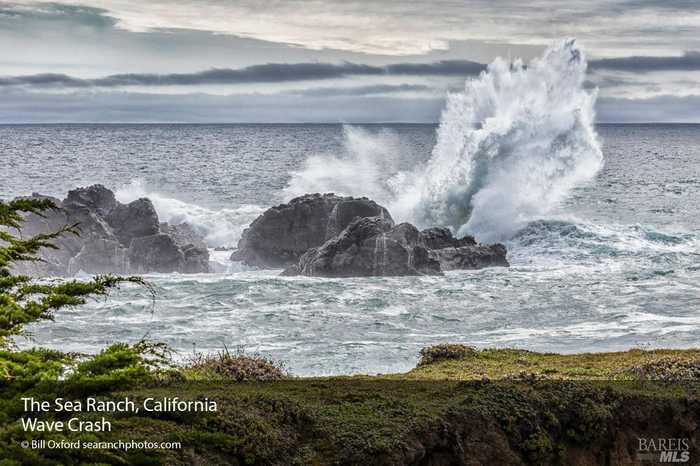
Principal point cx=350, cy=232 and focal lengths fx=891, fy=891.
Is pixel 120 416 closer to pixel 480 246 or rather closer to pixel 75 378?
pixel 75 378

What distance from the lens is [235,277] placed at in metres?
34.5

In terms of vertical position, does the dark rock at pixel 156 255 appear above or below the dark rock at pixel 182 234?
below

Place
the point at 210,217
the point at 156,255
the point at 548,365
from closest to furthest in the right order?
the point at 548,365 < the point at 156,255 < the point at 210,217

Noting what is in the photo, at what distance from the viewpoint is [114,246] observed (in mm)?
38000

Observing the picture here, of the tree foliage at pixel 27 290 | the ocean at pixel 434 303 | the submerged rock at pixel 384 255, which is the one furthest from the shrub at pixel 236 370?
the submerged rock at pixel 384 255

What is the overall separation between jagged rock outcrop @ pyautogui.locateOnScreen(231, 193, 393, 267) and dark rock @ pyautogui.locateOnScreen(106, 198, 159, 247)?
4.07 m

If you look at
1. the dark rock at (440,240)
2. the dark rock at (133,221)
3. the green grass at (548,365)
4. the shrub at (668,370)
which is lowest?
the green grass at (548,365)

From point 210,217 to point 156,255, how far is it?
57.0 ft

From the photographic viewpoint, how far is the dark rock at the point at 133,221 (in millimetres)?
39438

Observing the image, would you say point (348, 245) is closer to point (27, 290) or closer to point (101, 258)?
point (101, 258)

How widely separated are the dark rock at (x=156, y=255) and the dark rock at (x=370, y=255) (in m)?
5.22

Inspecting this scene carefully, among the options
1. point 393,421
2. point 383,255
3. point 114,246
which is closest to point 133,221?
point 114,246

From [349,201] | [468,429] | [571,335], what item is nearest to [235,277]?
[349,201]

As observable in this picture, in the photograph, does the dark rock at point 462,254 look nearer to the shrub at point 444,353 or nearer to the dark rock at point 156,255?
the dark rock at point 156,255
